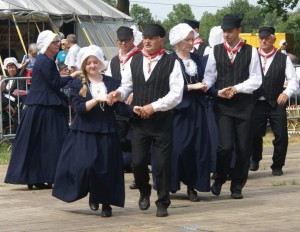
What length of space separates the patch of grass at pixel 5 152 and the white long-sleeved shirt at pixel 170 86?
648cm

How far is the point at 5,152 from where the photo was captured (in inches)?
737

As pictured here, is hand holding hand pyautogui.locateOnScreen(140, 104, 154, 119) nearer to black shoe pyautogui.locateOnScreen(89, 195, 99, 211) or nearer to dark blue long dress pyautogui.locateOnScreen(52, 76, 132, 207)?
dark blue long dress pyautogui.locateOnScreen(52, 76, 132, 207)

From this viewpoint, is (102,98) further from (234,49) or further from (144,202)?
(234,49)

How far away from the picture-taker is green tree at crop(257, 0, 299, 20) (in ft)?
125

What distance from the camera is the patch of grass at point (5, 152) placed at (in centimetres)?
1750

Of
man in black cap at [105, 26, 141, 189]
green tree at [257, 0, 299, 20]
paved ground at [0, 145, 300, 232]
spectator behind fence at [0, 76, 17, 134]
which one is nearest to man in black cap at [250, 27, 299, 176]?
paved ground at [0, 145, 300, 232]

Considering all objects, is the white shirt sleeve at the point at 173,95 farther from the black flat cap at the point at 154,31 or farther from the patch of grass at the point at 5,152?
the patch of grass at the point at 5,152

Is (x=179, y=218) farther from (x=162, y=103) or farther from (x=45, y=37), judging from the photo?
(x=45, y=37)

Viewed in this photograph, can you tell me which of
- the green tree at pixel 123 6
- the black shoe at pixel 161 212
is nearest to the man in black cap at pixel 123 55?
the black shoe at pixel 161 212

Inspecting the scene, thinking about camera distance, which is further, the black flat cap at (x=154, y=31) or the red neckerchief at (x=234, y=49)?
the red neckerchief at (x=234, y=49)

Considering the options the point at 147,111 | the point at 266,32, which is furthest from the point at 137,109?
the point at 266,32

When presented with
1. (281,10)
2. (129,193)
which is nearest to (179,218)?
(129,193)

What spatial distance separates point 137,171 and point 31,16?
16.3m

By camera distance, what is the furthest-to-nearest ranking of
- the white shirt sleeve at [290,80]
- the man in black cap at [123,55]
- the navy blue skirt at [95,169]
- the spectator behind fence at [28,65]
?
the spectator behind fence at [28,65] < the white shirt sleeve at [290,80] < the man in black cap at [123,55] < the navy blue skirt at [95,169]
